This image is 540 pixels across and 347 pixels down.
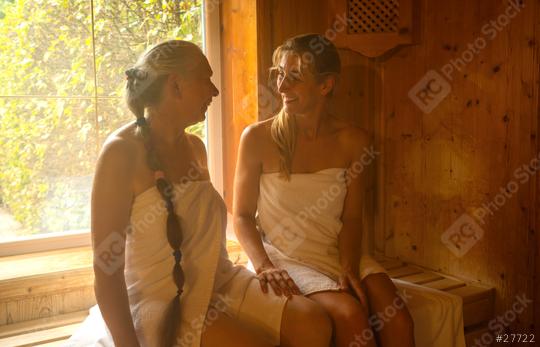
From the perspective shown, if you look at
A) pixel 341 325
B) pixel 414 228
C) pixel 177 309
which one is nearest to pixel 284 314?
pixel 341 325

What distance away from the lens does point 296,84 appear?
187cm

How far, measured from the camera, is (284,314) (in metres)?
1.52

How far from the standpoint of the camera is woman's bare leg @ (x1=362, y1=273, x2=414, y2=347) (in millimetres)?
1579

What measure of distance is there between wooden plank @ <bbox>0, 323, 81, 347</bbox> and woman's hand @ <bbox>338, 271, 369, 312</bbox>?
0.91 meters

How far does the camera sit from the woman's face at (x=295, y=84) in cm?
187

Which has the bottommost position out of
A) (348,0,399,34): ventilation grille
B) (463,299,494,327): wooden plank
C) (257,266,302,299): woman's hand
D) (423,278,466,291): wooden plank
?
(463,299,494,327): wooden plank

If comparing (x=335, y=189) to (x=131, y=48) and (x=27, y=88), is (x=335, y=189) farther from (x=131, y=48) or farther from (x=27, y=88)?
(x=27, y=88)

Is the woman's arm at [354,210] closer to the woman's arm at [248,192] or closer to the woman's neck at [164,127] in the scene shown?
the woman's arm at [248,192]

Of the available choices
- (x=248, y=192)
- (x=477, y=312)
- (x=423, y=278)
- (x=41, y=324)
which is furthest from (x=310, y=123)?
(x=41, y=324)

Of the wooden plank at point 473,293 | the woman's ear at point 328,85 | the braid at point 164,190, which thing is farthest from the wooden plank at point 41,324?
the wooden plank at point 473,293

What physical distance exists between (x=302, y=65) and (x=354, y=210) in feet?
1.70

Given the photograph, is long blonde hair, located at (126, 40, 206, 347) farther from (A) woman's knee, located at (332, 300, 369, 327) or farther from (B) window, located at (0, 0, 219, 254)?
(B) window, located at (0, 0, 219, 254)

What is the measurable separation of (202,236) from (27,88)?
1.19 meters

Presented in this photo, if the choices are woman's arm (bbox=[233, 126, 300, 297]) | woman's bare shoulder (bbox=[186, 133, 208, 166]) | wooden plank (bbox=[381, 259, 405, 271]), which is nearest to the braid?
woman's bare shoulder (bbox=[186, 133, 208, 166])
